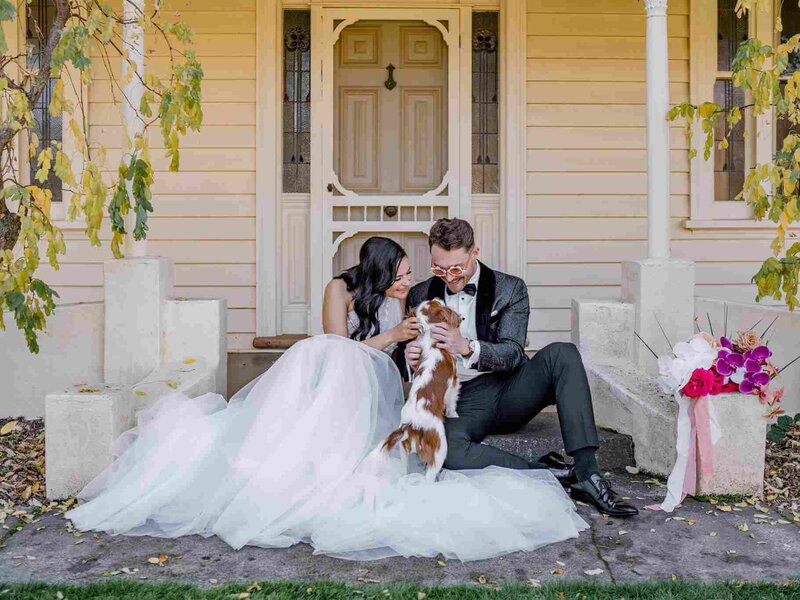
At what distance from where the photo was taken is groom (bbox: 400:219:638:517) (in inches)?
136

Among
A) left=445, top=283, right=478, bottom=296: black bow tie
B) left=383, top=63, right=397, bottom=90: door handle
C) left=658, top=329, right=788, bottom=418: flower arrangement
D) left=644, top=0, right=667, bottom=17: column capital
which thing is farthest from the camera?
left=383, top=63, right=397, bottom=90: door handle

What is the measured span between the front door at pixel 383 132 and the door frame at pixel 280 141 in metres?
0.10

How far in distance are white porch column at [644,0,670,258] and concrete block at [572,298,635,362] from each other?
405 mm

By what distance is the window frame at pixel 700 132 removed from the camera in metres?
5.94

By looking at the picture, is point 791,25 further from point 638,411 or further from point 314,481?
point 314,481

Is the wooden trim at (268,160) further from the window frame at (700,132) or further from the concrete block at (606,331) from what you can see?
the window frame at (700,132)

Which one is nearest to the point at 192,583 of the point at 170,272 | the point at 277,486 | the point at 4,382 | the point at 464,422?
the point at 277,486

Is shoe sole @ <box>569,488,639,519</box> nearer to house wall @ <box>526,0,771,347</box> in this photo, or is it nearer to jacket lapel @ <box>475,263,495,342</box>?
jacket lapel @ <box>475,263,495,342</box>

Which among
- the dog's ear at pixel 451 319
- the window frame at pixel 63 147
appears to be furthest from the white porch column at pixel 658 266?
the window frame at pixel 63 147

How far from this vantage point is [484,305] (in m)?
3.94

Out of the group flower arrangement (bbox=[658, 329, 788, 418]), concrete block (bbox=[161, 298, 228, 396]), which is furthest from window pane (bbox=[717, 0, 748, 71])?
concrete block (bbox=[161, 298, 228, 396])

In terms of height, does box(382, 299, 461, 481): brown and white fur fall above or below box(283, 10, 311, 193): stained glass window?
below

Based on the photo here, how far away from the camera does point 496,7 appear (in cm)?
604

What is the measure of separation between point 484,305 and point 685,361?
3.22 feet
